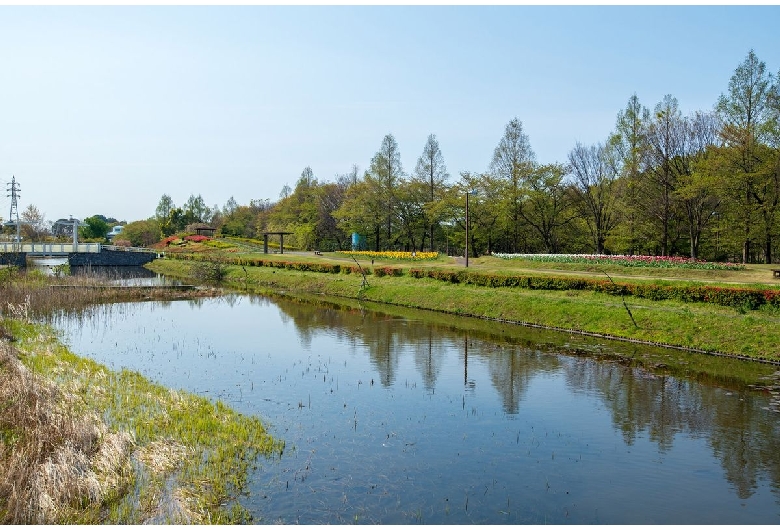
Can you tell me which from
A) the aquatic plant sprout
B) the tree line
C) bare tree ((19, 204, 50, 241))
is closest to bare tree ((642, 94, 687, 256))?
the tree line

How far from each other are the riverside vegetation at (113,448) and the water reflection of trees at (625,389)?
6308 mm

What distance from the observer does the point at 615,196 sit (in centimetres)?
4875

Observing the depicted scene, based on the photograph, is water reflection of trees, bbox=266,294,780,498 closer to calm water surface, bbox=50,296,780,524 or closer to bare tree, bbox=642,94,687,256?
calm water surface, bbox=50,296,780,524

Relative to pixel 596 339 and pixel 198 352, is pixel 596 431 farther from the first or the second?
pixel 198 352

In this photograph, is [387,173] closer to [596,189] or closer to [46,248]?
[596,189]

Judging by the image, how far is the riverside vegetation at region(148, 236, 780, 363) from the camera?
21562 mm

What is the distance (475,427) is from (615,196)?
3975 centimetres

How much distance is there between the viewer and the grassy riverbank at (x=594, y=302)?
2114 centimetres

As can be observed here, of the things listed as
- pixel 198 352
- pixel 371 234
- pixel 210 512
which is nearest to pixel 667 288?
pixel 198 352

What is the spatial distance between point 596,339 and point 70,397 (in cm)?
1828

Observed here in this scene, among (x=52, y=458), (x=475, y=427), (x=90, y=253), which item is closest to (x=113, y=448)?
(x=52, y=458)

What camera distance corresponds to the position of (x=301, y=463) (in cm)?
1119

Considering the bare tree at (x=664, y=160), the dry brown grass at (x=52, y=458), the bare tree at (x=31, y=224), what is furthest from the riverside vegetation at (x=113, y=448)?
the bare tree at (x=31, y=224)

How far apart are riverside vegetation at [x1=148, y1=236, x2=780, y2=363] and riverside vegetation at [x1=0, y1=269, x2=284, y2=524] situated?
16216 millimetres
